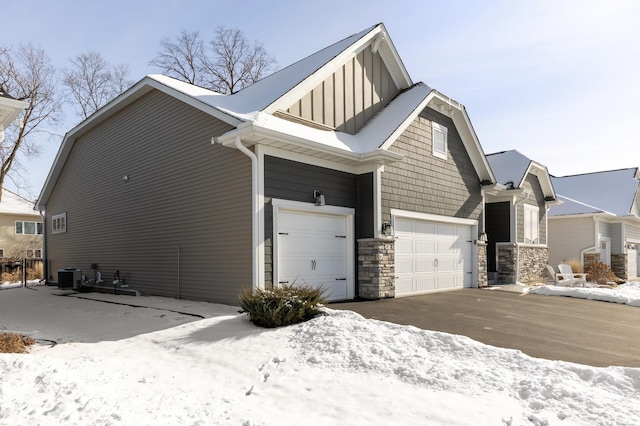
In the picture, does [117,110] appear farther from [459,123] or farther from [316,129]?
[459,123]

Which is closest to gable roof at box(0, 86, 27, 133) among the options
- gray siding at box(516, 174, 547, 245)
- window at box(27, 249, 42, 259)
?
gray siding at box(516, 174, 547, 245)

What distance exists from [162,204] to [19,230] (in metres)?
21.7

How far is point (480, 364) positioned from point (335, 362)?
161 centimetres

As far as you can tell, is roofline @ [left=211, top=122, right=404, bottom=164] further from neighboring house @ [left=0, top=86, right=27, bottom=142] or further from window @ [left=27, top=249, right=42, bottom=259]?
window @ [left=27, top=249, right=42, bottom=259]

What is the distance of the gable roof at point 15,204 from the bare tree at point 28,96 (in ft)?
6.28

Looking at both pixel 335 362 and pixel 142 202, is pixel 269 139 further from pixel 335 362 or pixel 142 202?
pixel 142 202

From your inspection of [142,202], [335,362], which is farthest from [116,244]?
[335,362]

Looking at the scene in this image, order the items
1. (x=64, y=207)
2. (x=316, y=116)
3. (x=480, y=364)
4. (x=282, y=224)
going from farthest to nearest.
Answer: (x=64, y=207) → (x=316, y=116) → (x=282, y=224) → (x=480, y=364)

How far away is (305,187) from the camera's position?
9.09 m

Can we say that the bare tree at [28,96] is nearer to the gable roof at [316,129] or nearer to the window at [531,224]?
the gable roof at [316,129]

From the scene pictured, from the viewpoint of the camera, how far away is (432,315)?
7773 millimetres

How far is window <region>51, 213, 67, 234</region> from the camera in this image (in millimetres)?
15945

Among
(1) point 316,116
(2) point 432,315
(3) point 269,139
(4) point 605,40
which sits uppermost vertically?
(4) point 605,40

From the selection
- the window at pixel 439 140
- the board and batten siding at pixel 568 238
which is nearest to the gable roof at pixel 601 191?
the board and batten siding at pixel 568 238
